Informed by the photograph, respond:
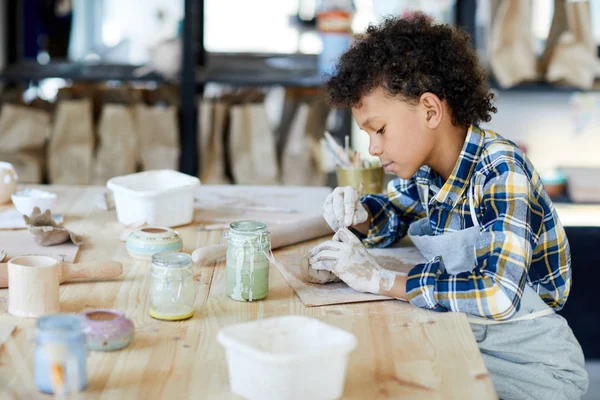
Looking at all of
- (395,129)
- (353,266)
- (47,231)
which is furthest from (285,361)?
(47,231)

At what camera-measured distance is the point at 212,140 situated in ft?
10.8

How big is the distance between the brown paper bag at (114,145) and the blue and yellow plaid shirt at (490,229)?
5.15 ft

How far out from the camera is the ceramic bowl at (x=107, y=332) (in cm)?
117

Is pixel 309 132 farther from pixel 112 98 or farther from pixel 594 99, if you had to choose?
pixel 594 99

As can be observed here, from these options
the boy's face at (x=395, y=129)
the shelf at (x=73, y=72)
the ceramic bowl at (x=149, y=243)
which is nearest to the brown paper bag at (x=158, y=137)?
the shelf at (x=73, y=72)

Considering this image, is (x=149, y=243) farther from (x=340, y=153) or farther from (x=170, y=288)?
(x=340, y=153)

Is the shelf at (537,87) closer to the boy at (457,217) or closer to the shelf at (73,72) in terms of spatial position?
the shelf at (73,72)

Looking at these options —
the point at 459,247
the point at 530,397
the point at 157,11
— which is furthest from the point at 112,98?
the point at 530,397

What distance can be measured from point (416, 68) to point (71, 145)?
196 cm

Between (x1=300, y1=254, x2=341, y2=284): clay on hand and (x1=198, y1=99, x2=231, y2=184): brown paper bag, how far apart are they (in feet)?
5.78

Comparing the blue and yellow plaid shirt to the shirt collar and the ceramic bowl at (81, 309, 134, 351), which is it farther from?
the ceramic bowl at (81, 309, 134, 351)

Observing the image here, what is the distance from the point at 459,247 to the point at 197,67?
6.42 ft

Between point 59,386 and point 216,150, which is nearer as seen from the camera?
point 59,386

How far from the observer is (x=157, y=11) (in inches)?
136
